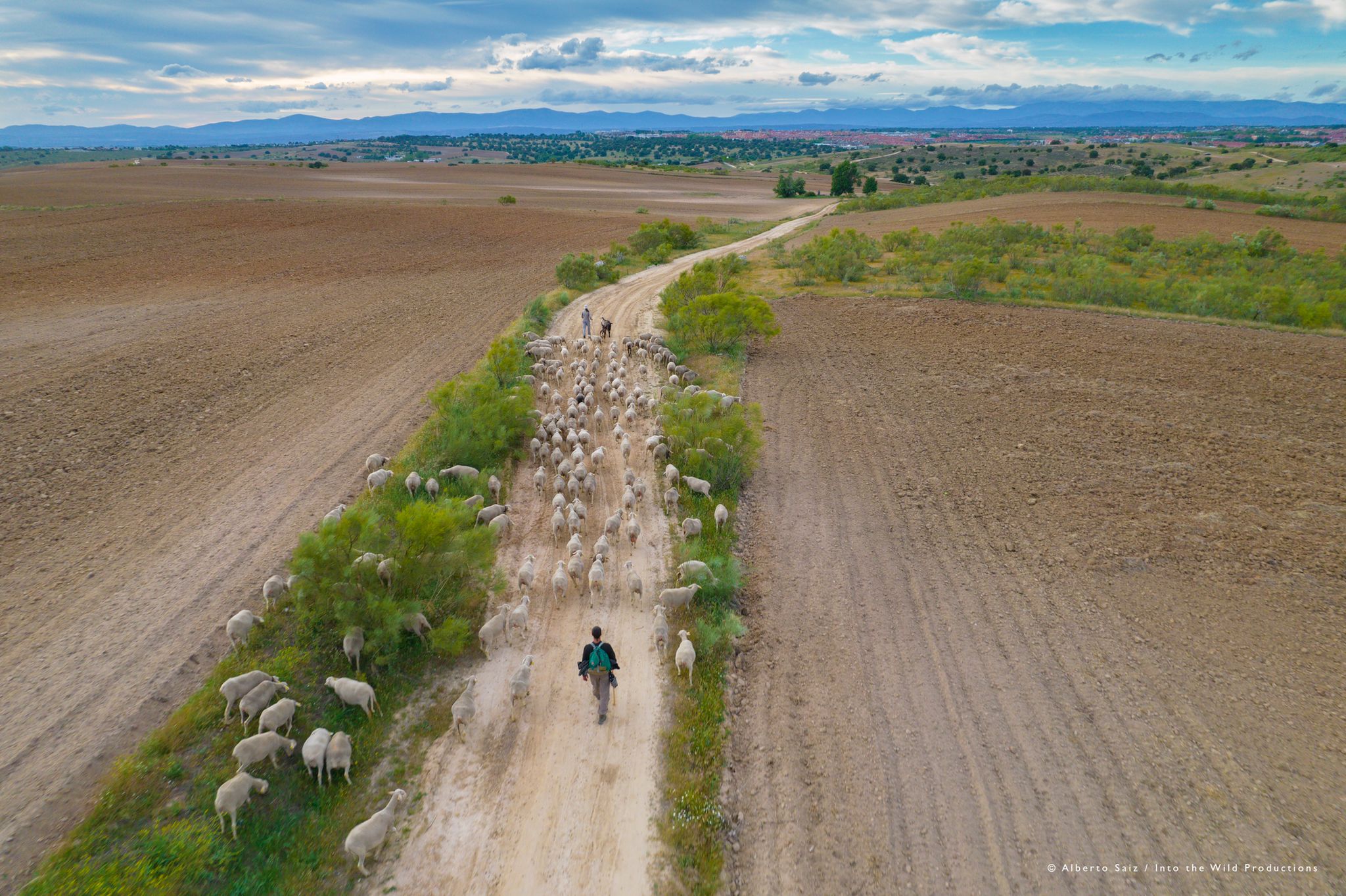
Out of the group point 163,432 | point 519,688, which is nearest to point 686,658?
point 519,688

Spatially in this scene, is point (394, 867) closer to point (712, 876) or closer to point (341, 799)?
point (341, 799)

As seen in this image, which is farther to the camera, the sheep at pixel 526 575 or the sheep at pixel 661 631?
the sheep at pixel 526 575

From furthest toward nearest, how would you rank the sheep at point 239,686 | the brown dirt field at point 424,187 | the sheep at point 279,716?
the brown dirt field at point 424,187, the sheep at point 239,686, the sheep at point 279,716

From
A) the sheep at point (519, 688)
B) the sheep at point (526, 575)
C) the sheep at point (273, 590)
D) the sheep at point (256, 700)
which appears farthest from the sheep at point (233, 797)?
the sheep at point (526, 575)

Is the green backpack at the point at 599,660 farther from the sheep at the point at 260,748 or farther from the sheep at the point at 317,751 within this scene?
the sheep at the point at 260,748

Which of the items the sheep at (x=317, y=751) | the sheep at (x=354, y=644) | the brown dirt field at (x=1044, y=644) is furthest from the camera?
the sheep at (x=354, y=644)

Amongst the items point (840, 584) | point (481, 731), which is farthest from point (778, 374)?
point (481, 731)

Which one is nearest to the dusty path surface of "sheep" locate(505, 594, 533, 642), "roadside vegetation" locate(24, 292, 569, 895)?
"sheep" locate(505, 594, 533, 642)
